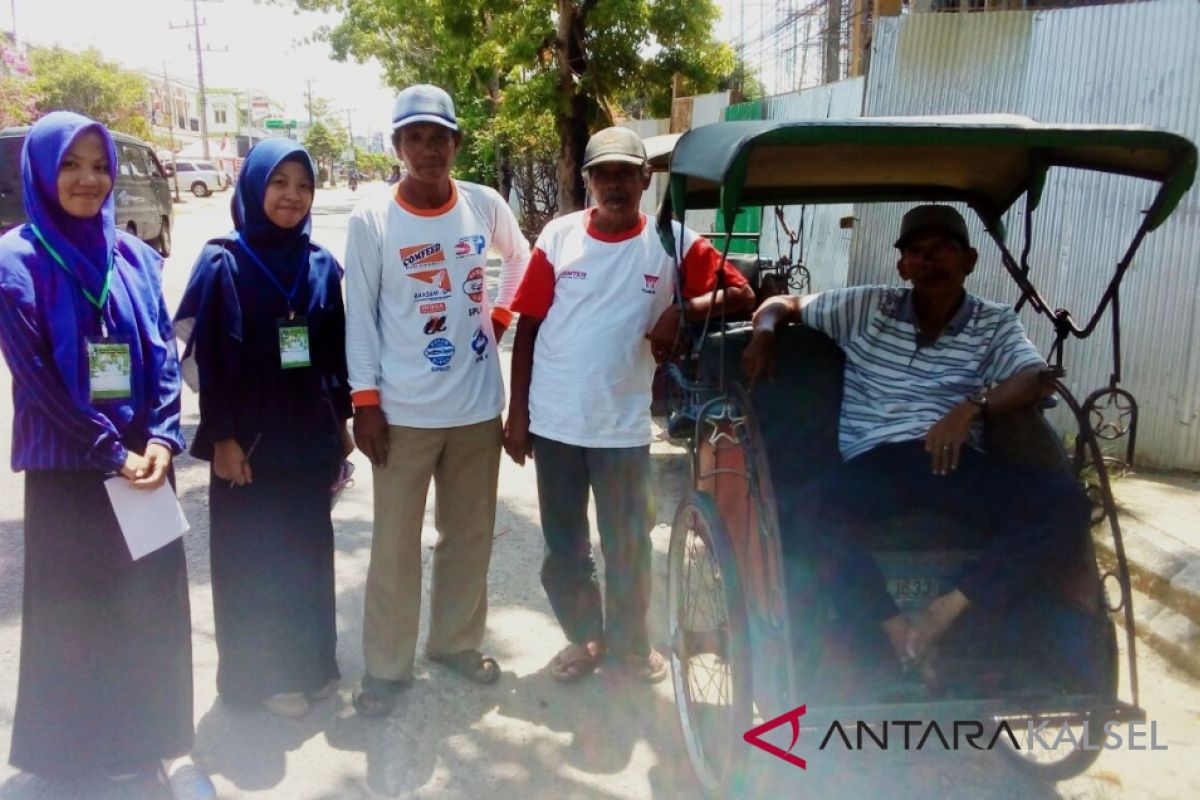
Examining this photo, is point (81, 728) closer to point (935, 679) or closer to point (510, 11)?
point (935, 679)

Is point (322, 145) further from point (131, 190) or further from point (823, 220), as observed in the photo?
point (823, 220)

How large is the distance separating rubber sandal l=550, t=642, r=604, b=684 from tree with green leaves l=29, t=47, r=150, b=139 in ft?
96.9

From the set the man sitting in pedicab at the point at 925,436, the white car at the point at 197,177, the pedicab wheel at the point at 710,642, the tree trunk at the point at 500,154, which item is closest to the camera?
the pedicab wheel at the point at 710,642

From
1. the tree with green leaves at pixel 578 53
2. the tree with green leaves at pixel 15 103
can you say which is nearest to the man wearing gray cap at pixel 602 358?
the tree with green leaves at pixel 578 53

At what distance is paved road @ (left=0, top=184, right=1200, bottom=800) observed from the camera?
8.96 feet

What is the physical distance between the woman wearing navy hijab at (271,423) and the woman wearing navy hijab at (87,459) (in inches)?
8.0

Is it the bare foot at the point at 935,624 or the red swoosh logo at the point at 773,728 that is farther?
the bare foot at the point at 935,624

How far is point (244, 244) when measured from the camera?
2773 mm

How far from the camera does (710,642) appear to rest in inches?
108

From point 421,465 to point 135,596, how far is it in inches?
35.2

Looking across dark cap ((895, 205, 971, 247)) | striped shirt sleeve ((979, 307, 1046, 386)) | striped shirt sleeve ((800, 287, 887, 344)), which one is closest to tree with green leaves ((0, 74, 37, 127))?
striped shirt sleeve ((800, 287, 887, 344))

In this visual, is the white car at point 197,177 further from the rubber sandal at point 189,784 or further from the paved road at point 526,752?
the rubber sandal at point 189,784

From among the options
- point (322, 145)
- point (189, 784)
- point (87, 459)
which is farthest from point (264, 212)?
point (322, 145)

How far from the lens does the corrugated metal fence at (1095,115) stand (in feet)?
16.0
